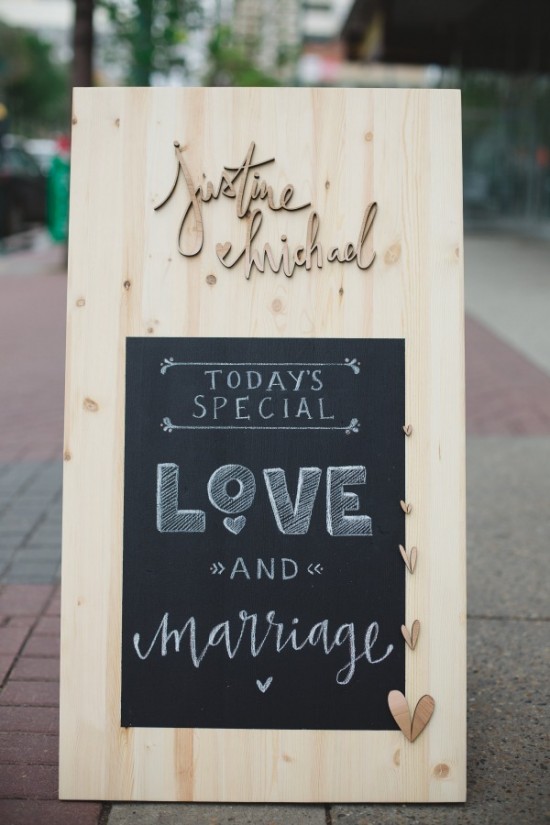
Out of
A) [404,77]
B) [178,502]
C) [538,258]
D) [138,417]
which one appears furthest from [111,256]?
[404,77]

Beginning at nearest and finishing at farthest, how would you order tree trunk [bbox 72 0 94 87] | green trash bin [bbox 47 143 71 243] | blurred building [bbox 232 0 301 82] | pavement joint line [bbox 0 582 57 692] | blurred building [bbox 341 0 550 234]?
pavement joint line [bbox 0 582 57 692] → tree trunk [bbox 72 0 94 87] → green trash bin [bbox 47 143 71 243] → blurred building [bbox 341 0 550 234] → blurred building [bbox 232 0 301 82]

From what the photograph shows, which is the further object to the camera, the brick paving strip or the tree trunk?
the tree trunk

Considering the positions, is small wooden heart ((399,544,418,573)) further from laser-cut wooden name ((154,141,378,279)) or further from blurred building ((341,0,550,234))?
blurred building ((341,0,550,234))

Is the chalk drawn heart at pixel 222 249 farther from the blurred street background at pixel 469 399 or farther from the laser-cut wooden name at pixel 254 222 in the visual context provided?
the blurred street background at pixel 469 399

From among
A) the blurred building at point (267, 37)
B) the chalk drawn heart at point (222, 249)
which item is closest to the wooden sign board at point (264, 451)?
the chalk drawn heart at point (222, 249)

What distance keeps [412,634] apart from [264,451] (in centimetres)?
55

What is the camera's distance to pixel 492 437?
6.50 meters

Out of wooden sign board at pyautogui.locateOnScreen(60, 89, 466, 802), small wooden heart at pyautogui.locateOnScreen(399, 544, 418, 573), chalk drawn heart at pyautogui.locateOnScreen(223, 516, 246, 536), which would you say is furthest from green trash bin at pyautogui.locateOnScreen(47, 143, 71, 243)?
small wooden heart at pyautogui.locateOnScreen(399, 544, 418, 573)

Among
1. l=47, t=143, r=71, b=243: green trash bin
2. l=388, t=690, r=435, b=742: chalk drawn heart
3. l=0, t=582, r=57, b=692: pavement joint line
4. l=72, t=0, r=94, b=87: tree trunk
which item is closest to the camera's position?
l=388, t=690, r=435, b=742: chalk drawn heart

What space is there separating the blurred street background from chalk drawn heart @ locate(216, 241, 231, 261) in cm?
128

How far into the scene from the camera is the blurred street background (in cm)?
271

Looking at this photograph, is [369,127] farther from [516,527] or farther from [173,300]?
[516,527]

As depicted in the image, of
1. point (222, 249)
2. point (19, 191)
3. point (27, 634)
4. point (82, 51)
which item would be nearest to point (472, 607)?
point (27, 634)

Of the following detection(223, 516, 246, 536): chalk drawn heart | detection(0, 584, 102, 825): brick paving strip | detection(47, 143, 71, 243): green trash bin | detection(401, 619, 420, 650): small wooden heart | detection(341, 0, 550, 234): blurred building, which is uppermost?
detection(341, 0, 550, 234): blurred building
